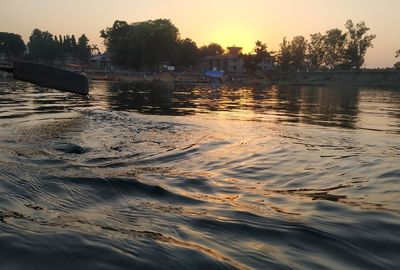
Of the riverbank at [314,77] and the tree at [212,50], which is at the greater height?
the tree at [212,50]

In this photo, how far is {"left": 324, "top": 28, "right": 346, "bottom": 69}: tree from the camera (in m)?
105

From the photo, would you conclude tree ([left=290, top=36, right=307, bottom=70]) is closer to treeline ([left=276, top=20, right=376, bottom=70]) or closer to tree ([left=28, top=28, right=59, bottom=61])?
treeline ([left=276, top=20, right=376, bottom=70])

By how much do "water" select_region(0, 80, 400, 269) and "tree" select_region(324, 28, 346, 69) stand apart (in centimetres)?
10598

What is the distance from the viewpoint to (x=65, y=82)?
1102 centimetres

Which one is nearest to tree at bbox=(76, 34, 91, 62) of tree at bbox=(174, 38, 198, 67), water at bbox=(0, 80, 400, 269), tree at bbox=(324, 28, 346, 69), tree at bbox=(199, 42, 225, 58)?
tree at bbox=(199, 42, 225, 58)

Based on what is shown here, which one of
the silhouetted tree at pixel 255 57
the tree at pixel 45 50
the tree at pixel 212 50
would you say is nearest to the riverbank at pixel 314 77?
the silhouetted tree at pixel 255 57

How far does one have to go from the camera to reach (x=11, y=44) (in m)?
132

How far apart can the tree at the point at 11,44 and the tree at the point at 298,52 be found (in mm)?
95707

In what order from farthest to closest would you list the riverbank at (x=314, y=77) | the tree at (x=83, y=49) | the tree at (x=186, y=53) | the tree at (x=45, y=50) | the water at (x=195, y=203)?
the tree at (x=83, y=49) → the tree at (x=45, y=50) → the tree at (x=186, y=53) → the riverbank at (x=314, y=77) → the water at (x=195, y=203)

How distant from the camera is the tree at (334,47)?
10481 centimetres

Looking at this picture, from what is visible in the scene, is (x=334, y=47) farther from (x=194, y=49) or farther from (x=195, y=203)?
(x=195, y=203)

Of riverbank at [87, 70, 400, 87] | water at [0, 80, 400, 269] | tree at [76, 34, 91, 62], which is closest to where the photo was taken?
water at [0, 80, 400, 269]

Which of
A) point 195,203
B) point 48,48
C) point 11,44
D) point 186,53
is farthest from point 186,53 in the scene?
point 195,203

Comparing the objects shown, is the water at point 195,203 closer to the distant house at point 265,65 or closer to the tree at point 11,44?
the distant house at point 265,65
